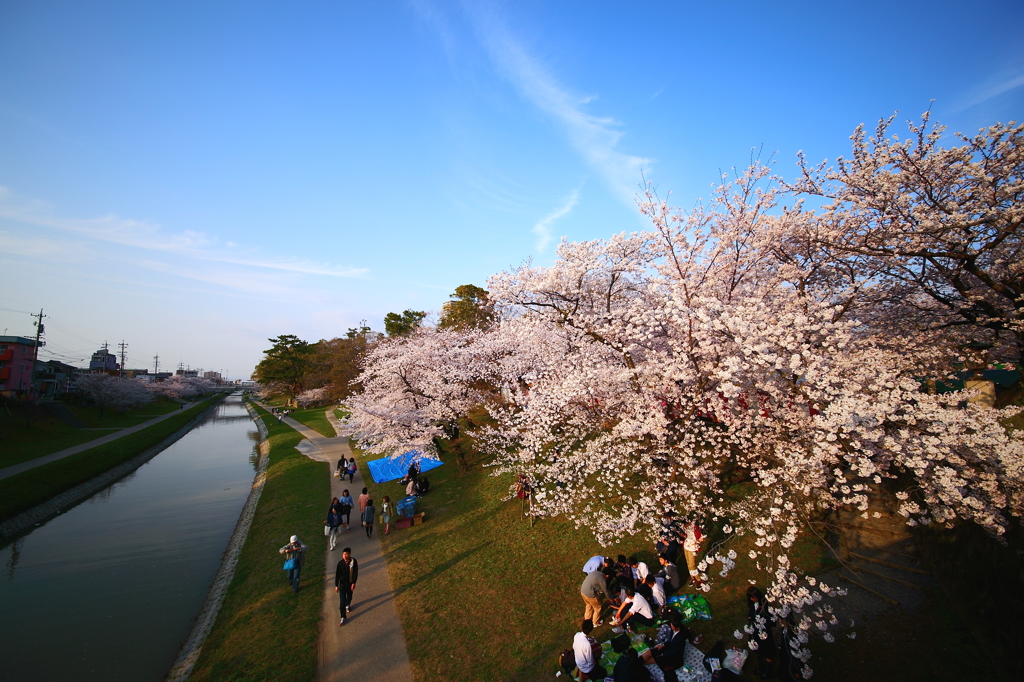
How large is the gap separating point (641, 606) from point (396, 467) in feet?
47.7

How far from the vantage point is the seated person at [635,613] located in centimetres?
739

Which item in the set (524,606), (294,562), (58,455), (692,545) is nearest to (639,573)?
(692,545)

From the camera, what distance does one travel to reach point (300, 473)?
70.5ft

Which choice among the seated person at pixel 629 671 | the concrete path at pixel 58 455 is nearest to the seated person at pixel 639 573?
the seated person at pixel 629 671

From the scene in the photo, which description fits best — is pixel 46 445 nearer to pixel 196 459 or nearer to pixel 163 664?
pixel 196 459

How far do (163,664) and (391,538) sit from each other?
5633mm

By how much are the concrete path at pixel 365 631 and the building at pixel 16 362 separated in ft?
156

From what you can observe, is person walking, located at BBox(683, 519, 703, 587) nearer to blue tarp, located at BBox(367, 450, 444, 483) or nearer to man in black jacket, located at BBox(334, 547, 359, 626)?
man in black jacket, located at BBox(334, 547, 359, 626)

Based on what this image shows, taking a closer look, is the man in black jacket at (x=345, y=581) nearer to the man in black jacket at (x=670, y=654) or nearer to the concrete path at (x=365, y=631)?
the concrete path at (x=365, y=631)

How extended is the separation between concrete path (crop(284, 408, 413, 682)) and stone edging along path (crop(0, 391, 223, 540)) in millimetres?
14654

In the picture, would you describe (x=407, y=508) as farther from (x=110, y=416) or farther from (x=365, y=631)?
(x=110, y=416)

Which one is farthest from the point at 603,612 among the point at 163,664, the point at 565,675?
the point at 163,664

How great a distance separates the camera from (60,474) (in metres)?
21.4

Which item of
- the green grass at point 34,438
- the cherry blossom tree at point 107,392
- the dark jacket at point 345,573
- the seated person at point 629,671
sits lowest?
the seated person at point 629,671
